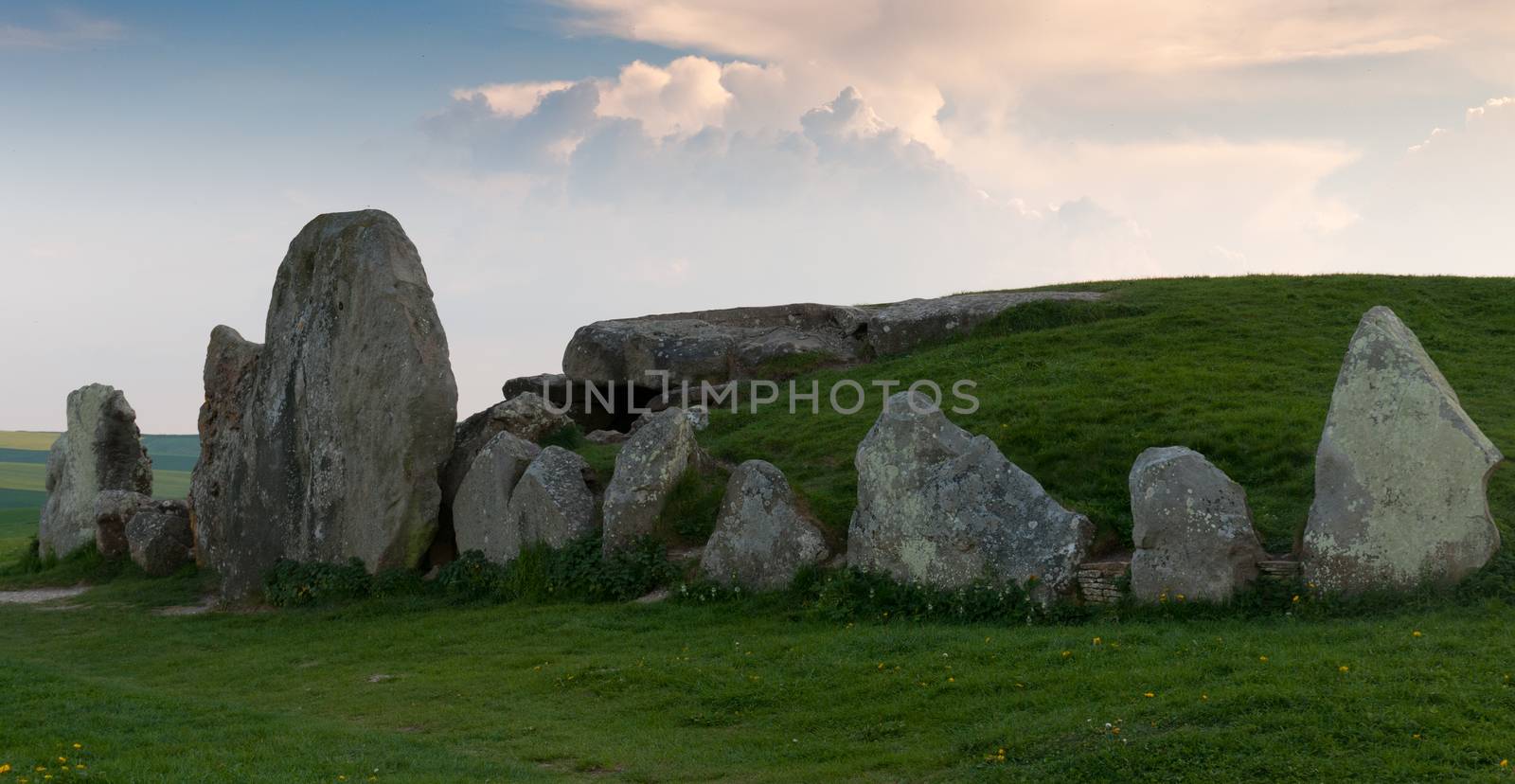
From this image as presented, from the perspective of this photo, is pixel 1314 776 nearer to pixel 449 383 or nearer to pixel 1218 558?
pixel 1218 558

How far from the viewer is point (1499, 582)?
14.2m

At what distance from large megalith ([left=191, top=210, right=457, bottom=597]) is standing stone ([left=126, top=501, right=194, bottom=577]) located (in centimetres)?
262

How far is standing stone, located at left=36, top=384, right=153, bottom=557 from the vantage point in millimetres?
29875

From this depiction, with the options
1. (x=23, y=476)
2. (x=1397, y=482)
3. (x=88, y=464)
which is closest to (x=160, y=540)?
(x=88, y=464)

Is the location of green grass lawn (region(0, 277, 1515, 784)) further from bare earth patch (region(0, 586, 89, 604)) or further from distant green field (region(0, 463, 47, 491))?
distant green field (region(0, 463, 47, 491))

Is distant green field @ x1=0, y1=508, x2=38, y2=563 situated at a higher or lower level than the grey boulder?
lower

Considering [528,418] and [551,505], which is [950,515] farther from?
[528,418]

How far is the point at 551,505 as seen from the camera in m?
20.3

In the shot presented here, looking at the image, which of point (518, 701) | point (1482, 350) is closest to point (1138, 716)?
point (518, 701)

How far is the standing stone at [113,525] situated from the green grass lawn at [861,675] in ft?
11.3

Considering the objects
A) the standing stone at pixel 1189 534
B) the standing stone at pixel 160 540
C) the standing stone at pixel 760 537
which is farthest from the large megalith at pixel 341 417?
the standing stone at pixel 1189 534

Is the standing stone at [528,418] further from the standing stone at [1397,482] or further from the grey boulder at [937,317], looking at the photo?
the standing stone at [1397,482]

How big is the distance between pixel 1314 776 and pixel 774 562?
9.13 m

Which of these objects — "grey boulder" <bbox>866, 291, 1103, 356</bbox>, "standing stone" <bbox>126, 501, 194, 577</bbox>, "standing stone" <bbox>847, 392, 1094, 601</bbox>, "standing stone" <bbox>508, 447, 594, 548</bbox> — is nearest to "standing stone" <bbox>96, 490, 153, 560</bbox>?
"standing stone" <bbox>126, 501, 194, 577</bbox>
